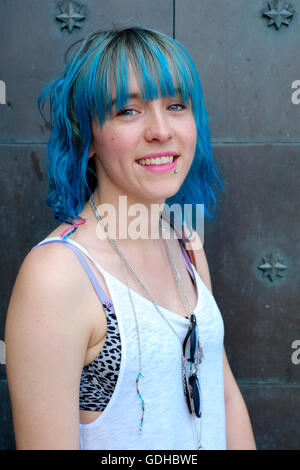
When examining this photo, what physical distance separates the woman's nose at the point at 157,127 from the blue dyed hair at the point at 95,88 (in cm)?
4

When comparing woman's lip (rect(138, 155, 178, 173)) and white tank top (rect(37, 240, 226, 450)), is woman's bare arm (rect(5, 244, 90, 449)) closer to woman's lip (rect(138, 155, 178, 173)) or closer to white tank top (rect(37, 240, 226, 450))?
white tank top (rect(37, 240, 226, 450))

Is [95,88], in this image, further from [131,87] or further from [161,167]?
[161,167]

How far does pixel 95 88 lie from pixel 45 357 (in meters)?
0.56

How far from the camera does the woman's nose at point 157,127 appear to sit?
1.03m

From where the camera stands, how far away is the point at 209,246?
1688mm

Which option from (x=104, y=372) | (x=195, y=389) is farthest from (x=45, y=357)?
(x=195, y=389)

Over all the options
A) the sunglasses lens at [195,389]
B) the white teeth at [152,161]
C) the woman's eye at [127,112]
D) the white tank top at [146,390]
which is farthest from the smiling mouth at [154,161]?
Result: the sunglasses lens at [195,389]

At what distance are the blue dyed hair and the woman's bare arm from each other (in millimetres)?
251

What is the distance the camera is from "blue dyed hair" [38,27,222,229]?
1.02m

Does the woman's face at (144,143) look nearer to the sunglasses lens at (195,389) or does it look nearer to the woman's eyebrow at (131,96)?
the woman's eyebrow at (131,96)

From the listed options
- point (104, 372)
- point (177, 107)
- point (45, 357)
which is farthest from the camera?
point (177, 107)

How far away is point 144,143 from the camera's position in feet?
3.42

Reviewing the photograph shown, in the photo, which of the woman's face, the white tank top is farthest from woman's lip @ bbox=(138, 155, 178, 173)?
the white tank top

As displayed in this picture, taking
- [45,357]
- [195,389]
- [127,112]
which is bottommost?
[195,389]
